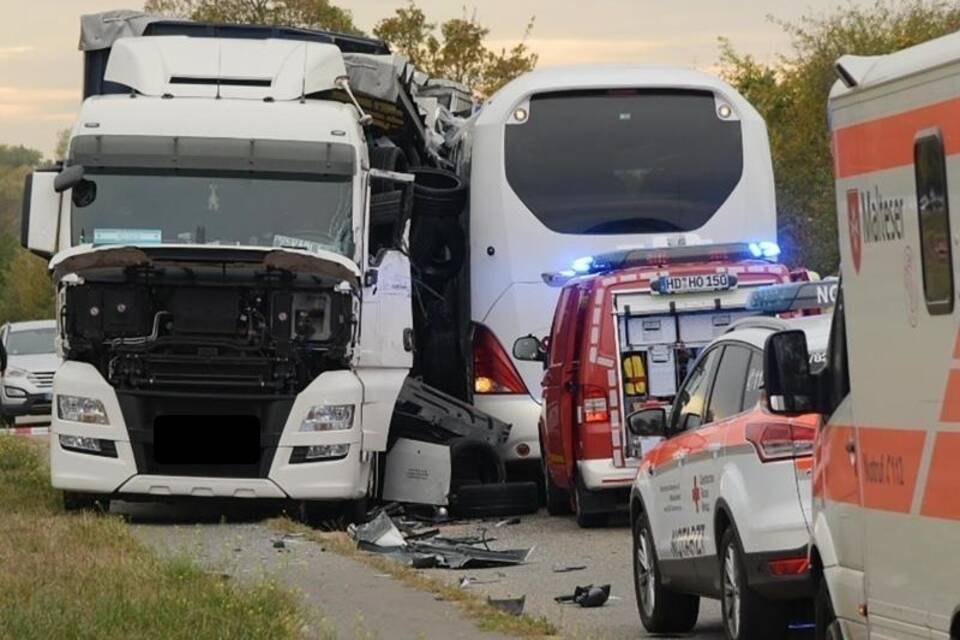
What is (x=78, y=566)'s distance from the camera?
14086mm

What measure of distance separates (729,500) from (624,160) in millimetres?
11965

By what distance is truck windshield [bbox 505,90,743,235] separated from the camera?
22844 millimetres

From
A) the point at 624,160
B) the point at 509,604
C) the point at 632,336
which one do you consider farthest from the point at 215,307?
the point at 509,604

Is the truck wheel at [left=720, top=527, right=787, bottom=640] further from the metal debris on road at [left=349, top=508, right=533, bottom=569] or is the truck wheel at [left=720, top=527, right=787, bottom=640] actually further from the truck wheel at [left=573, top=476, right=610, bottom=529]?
the truck wheel at [left=573, top=476, right=610, bottom=529]

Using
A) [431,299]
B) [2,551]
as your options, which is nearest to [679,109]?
[431,299]

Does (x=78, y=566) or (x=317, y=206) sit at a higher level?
(x=317, y=206)

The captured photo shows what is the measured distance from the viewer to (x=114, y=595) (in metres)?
12.1

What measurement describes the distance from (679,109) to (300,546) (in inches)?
303

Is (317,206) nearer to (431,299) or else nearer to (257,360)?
(257,360)

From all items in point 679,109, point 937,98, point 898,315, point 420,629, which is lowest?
point 420,629

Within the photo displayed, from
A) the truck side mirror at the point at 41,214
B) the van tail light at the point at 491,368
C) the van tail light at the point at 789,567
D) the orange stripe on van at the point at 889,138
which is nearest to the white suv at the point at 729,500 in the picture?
the van tail light at the point at 789,567

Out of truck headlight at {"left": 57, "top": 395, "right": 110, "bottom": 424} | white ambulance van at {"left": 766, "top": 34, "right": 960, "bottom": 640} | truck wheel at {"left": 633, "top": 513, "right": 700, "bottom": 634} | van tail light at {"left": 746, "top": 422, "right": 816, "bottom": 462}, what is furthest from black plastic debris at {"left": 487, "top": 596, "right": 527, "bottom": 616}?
A: truck headlight at {"left": 57, "top": 395, "right": 110, "bottom": 424}

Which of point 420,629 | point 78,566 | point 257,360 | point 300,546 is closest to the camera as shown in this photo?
point 420,629

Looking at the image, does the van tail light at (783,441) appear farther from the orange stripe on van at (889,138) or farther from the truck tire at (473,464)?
the truck tire at (473,464)
